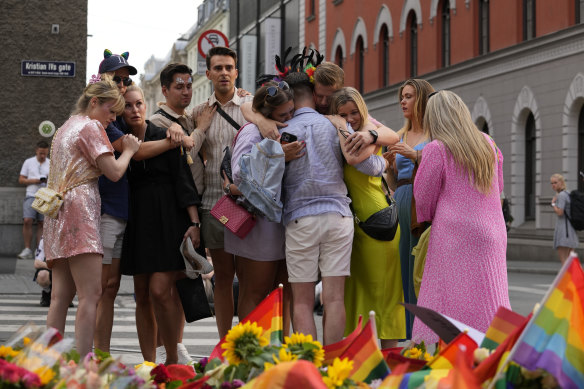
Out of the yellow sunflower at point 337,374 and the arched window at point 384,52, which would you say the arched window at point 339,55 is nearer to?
the arched window at point 384,52

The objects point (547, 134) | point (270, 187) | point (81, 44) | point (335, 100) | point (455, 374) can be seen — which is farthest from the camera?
point (547, 134)

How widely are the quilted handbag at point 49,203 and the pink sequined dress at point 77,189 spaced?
5cm

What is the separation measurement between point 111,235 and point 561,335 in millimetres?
3936

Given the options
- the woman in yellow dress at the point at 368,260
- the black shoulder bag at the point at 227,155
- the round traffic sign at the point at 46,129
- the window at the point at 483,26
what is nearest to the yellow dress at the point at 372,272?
the woman in yellow dress at the point at 368,260

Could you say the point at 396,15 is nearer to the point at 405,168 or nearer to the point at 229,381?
the point at 405,168

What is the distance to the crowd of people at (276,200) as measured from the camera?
217 inches

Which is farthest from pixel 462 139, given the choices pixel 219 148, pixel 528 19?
pixel 528 19

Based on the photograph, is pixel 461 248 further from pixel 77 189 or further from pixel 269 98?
pixel 77 189

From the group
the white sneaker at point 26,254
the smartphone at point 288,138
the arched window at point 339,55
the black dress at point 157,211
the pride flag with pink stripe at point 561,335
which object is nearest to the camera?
the pride flag with pink stripe at point 561,335

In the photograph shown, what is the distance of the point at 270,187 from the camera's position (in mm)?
5551

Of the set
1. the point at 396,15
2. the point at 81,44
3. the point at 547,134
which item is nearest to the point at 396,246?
the point at 81,44

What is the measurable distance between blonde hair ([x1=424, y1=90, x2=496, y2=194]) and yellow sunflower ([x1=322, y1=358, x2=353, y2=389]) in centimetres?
301

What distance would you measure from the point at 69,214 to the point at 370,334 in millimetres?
3237

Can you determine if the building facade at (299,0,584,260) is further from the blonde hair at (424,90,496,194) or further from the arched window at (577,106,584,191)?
the blonde hair at (424,90,496,194)
